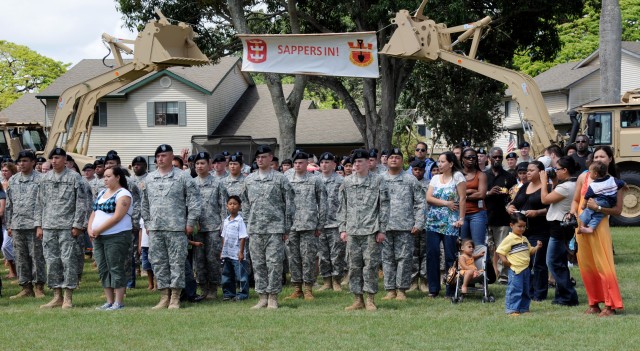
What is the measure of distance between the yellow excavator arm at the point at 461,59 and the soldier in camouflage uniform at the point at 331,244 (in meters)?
4.54

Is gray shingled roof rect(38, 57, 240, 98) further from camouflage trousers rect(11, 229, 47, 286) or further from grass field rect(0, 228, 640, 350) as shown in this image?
grass field rect(0, 228, 640, 350)

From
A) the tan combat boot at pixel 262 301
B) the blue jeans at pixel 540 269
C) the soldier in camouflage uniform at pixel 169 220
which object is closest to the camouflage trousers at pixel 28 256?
the soldier in camouflage uniform at pixel 169 220

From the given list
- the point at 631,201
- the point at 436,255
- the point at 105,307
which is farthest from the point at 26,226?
the point at 631,201

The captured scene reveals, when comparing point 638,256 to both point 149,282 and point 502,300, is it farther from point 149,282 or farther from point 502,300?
point 149,282

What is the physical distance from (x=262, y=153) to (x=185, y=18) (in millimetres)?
17574

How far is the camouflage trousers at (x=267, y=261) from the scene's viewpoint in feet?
38.9

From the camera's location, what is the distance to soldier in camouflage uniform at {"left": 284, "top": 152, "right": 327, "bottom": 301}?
42.5ft

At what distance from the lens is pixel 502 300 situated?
12055 millimetres

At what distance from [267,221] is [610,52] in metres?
14.0

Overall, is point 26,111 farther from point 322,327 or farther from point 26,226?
point 322,327

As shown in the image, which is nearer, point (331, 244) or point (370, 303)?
point (370, 303)

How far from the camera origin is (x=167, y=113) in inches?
1677

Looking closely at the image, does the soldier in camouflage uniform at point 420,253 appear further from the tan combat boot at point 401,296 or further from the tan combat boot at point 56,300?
the tan combat boot at point 56,300

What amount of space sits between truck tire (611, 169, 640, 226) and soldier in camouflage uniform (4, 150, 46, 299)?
13798 mm
